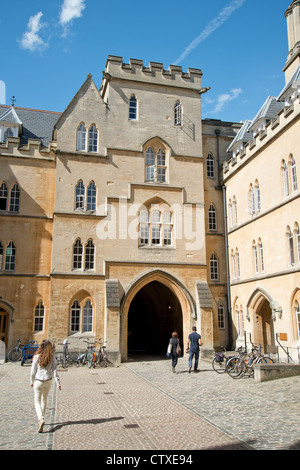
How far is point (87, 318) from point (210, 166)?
12878 mm

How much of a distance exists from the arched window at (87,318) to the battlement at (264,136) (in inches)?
467

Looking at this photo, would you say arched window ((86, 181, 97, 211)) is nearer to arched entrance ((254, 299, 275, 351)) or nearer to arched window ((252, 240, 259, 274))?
arched window ((252, 240, 259, 274))

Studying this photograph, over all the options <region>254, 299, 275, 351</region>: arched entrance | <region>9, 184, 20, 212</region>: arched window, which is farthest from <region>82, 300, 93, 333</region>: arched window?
<region>254, 299, 275, 351</region>: arched entrance

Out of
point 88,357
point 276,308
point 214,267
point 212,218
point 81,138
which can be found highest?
point 81,138

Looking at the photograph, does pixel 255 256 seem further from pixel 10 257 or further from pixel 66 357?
pixel 10 257

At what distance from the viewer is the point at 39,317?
22.8 meters

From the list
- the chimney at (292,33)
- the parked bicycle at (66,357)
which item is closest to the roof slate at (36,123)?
the parked bicycle at (66,357)

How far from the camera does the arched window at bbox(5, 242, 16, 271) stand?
75.3 ft

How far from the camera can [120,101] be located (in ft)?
81.9

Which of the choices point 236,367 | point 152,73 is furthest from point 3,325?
point 152,73

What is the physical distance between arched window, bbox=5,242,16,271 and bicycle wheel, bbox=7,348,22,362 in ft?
14.4

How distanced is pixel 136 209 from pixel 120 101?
665 cm
